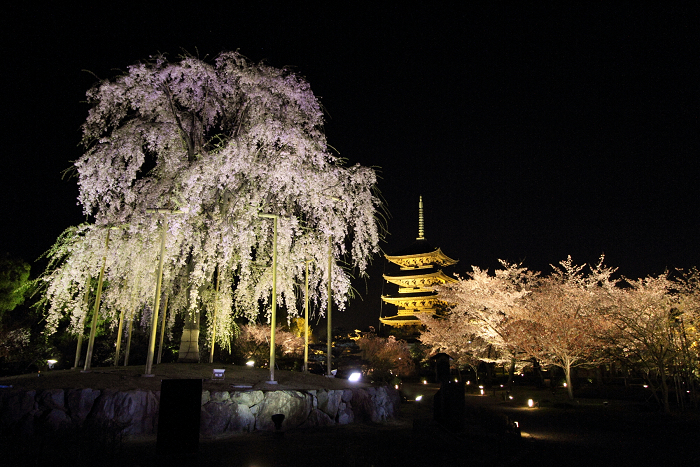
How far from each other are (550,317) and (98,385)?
1863 centimetres

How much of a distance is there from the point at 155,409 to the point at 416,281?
44251 mm

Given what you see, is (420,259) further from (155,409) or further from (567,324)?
(155,409)

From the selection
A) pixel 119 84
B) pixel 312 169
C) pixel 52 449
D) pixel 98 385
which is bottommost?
pixel 52 449

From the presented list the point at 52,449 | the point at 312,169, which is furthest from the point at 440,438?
the point at 312,169

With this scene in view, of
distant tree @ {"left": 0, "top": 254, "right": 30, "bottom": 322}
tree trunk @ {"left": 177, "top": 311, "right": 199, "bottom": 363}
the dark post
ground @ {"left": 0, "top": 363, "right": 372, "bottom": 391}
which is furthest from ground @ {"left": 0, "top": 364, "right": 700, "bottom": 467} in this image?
distant tree @ {"left": 0, "top": 254, "right": 30, "bottom": 322}

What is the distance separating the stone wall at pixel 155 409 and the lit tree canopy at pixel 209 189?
3476 millimetres

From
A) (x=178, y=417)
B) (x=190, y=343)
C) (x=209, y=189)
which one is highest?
(x=209, y=189)

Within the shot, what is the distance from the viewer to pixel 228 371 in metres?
11.4

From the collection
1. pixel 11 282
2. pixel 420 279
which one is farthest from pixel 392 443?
pixel 420 279

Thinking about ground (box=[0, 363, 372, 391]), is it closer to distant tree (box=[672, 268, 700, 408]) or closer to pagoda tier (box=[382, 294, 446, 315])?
distant tree (box=[672, 268, 700, 408])

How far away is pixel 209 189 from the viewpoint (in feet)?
37.6

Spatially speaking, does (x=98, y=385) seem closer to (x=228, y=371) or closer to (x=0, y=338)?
(x=228, y=371)

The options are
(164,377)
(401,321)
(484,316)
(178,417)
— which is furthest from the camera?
(401,321)

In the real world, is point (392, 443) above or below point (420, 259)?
below
